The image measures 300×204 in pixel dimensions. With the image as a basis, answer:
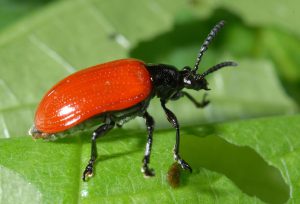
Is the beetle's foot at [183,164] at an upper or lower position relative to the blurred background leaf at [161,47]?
upper

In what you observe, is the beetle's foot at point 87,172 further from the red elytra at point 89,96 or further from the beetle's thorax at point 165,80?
the beetle's thorax at point 165,80

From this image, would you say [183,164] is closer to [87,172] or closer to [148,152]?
[148,152]

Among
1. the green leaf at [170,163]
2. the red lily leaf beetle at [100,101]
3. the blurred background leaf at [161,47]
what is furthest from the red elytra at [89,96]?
the blurred background leaf at [161,47]

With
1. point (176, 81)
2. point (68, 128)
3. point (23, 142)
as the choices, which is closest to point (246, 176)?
point (176, 81)

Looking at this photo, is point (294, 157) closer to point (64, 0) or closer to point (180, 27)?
point (180, 27)

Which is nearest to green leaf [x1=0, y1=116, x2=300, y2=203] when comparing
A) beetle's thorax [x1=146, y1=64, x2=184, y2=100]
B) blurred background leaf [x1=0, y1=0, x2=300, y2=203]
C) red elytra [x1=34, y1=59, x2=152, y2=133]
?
red elytra [x1=34, y1=59, x2=152, y2=133]

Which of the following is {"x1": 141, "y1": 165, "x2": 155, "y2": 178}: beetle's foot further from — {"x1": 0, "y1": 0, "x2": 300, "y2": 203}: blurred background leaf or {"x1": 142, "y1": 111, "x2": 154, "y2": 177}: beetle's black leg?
{"x1": 0, "y1": 0, "x2": 300, "y2": 203}: blurred background leaf
